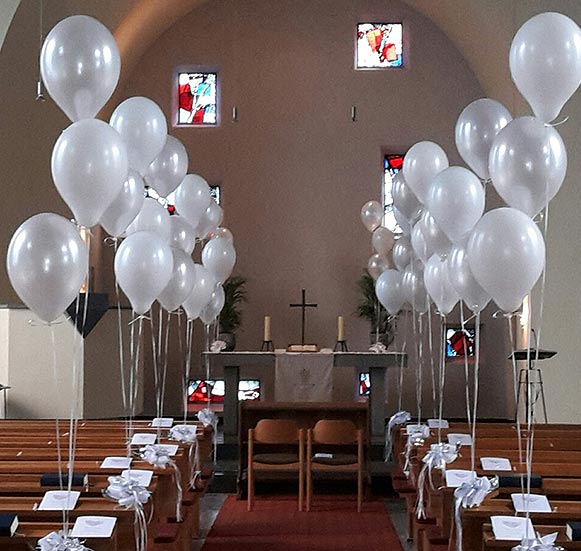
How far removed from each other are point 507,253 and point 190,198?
179 inches

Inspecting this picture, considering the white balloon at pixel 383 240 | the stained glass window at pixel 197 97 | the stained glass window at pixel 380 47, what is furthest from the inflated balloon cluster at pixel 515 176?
the stained glass window at pixel 197 97

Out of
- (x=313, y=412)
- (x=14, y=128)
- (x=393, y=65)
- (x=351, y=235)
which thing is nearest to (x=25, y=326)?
(x=14, y=128)

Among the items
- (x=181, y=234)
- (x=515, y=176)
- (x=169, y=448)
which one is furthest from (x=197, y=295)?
(x=515, y=176)

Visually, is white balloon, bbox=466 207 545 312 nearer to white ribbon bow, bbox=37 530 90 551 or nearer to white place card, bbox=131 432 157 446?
white ribbon bow, bbox=37 530 90 551

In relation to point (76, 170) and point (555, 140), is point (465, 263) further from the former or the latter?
point (76, 170)

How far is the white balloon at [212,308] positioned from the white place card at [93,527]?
212 inches

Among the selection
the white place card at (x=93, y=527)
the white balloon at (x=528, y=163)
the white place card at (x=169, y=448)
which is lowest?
the white place card at (x=169, y=448)

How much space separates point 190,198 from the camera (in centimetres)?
841

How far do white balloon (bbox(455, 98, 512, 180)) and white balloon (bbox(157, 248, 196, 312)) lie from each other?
6.87 ft

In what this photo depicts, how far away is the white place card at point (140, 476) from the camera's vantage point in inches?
197

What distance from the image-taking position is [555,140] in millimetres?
4586

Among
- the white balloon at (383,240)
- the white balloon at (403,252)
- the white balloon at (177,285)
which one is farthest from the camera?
the white balloon at (383,240)

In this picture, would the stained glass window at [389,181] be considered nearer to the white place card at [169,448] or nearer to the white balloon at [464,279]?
the white balloon at [464,279]

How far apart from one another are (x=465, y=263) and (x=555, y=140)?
1216mm
